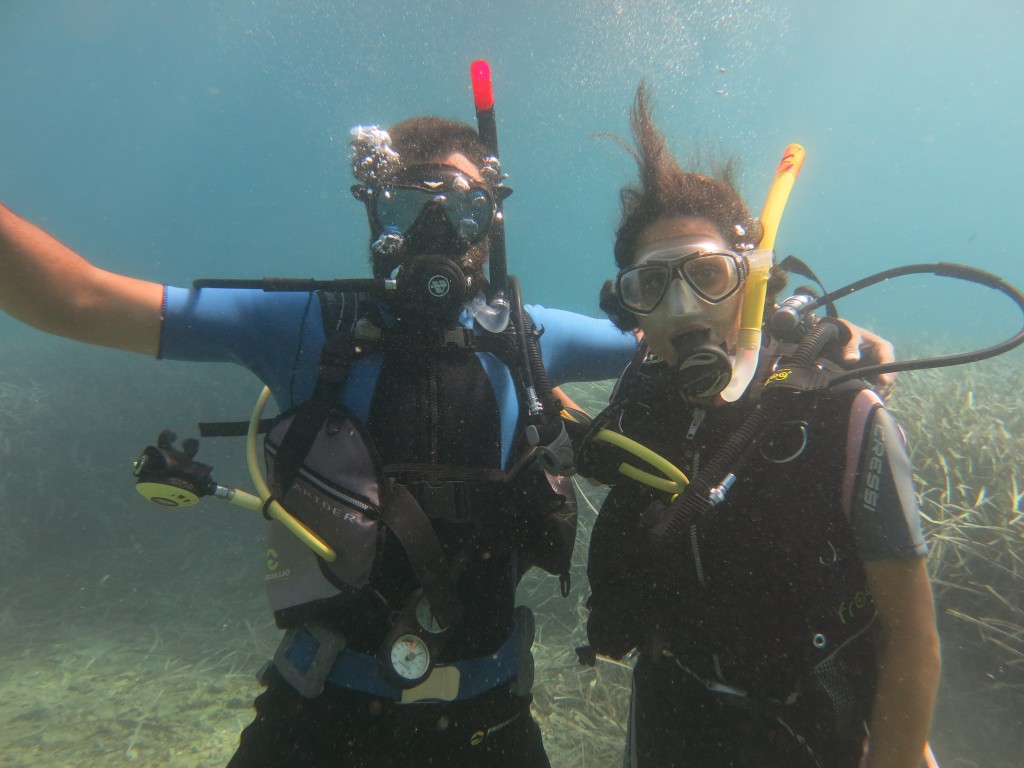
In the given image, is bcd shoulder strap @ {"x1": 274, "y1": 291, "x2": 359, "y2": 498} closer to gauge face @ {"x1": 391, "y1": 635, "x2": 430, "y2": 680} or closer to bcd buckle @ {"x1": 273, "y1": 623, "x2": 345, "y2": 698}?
bcd buckle @ {"x1": 273, "y1": 623, "x2": 345, "y2": 698}

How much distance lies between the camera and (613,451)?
6.81 feet

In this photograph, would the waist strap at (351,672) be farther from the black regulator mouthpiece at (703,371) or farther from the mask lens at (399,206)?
the mask lens at (399,206)

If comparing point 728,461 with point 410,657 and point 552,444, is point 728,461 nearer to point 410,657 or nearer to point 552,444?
point 552,444

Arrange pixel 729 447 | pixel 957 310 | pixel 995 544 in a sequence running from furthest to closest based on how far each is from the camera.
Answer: pixel 957 310, pixel 995 544, pixel 729 447

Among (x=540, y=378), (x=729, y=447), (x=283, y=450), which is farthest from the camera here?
(x=540, y=378)

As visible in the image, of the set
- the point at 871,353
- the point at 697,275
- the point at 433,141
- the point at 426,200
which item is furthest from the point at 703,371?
the point at 433,141

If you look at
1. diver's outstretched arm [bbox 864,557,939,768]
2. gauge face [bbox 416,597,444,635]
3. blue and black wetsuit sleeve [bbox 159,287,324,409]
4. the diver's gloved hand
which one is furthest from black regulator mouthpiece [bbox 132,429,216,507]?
diver's outstretched arm [bbox 864,557,939,768]

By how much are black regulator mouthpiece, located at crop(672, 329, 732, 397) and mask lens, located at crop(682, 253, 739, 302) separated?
269 mm

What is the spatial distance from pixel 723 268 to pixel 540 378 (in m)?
0.85

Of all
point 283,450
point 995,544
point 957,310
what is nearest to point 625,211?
point 283,450

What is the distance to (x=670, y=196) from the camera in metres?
2.17

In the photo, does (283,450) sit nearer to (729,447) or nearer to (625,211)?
(729,447)

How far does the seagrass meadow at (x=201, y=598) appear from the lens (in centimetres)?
424

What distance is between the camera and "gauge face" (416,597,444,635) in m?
1.94
